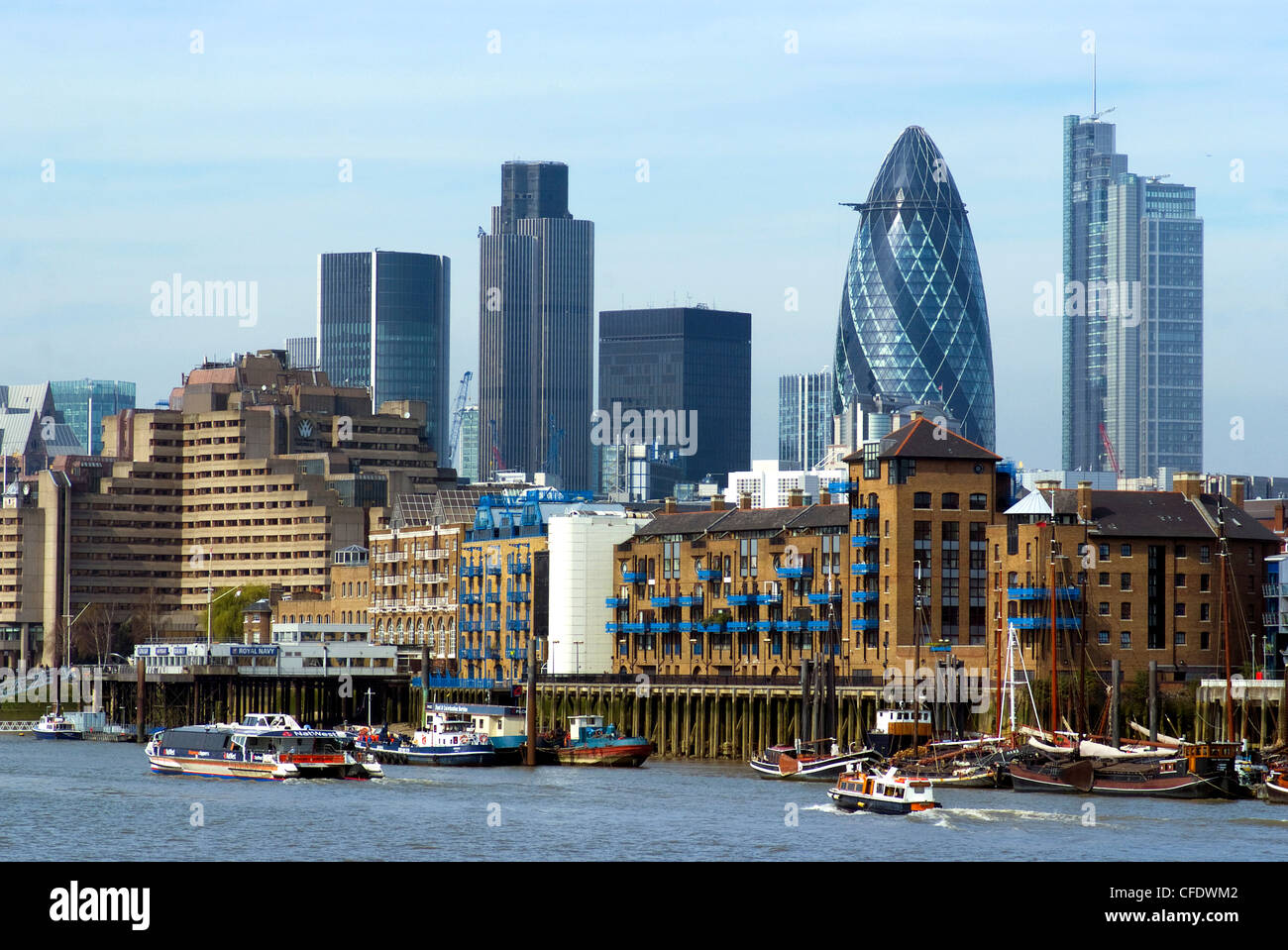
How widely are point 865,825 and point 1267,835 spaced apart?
54.3 feet

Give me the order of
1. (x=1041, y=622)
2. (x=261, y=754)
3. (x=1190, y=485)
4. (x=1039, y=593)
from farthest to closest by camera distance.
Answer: (x=1190, y=485), (x=1039, y=593), (x=1041, y=622), (x=261, y=754)

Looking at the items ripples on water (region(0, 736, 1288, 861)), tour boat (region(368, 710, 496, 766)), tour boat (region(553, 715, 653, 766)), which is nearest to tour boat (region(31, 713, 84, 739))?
tour boat (region(368, 710, 496, 766))

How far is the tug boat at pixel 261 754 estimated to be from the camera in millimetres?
128750

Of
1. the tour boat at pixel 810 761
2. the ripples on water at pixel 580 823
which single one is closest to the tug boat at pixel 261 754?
the ripples on water at pixel 580 823

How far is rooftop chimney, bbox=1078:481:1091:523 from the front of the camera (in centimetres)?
15150

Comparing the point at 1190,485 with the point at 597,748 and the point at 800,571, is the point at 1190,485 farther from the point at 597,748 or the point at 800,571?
the point at 597,748

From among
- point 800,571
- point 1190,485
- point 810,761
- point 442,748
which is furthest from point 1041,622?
point 442,748

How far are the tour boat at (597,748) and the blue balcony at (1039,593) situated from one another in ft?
86.1

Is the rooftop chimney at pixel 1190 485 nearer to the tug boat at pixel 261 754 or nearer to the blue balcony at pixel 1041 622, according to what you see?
the blue balcony at pixel 1041 622

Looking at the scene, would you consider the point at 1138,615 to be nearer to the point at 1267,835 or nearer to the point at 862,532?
the point at 862,532

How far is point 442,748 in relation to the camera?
14562cm

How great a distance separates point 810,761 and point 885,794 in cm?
2635

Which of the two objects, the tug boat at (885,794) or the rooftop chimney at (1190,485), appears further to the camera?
the rooftop chimney at (1190,485)
